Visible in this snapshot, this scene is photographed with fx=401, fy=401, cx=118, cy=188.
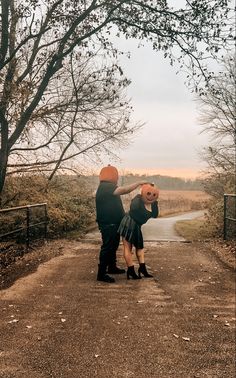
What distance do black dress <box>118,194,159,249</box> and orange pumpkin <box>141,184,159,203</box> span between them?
41 centimetres

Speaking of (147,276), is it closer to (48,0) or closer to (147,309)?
(147,309)

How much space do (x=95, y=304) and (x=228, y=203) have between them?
8.27 metres

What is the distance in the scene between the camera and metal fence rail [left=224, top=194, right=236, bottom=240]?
12242 mm

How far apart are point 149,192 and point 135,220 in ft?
3.43

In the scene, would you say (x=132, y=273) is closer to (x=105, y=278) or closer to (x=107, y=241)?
(x=105, y=278)

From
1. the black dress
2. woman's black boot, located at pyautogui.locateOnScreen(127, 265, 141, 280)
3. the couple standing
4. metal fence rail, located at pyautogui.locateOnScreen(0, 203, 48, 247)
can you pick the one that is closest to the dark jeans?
the couple standing

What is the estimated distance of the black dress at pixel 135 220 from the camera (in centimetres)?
682

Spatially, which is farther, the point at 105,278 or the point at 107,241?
the point at 105,278

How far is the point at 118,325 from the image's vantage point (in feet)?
17.0

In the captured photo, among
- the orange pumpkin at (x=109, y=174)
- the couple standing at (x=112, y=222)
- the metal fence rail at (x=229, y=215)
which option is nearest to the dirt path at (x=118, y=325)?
the couple standing at (x=112, y=222)

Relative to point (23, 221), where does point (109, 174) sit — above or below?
above

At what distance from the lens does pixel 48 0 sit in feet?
31.3

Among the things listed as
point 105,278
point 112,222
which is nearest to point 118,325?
point 105,278

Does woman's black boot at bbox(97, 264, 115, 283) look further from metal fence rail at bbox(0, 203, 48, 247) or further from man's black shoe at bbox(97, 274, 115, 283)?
metal fence rail at bbox(0, 203, 48, 247)
